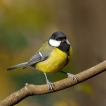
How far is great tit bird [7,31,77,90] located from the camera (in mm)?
1689

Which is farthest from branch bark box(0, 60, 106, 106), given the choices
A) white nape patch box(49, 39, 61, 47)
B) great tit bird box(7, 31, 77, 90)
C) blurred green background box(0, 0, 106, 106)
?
blurred green background box(0, 0, 106, 106)

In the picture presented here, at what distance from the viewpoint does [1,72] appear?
2.44 metres

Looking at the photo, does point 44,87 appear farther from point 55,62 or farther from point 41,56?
point 41,56

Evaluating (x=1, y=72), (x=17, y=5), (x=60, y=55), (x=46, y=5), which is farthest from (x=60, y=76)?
(x=46, y=5)

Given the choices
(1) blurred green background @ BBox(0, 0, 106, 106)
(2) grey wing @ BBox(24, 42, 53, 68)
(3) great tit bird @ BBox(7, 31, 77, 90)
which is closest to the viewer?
(3) great tit bird @ BBox(7, 31, 77, 90)

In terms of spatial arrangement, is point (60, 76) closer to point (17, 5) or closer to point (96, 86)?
point (96, 86)

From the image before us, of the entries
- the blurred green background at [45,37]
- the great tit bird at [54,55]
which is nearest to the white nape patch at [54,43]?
the great tit bird at [54,55]

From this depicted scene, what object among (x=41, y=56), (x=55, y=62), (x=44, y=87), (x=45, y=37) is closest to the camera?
(x=44, y=87)

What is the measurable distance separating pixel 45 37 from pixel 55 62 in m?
1.40

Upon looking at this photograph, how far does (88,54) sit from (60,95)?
59 centimetres

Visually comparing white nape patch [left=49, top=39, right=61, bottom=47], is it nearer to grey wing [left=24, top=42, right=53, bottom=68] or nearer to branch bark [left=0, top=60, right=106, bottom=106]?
grey wing [left=24, top=42, right=53, bottom=68]

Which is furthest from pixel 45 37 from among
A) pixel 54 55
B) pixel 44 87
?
pixel 44 87

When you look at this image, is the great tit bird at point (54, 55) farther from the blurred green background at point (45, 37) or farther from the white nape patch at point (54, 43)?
the blurred green background at point (45, 37)

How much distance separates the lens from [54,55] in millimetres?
1745
